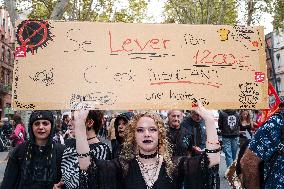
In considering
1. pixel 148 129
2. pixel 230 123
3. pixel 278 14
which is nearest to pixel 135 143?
pixel 148 129

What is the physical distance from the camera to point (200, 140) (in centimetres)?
732

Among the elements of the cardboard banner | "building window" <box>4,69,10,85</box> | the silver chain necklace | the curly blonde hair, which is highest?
"building window" <box>4,69,10,85</box>

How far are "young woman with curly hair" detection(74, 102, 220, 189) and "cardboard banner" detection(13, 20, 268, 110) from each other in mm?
189

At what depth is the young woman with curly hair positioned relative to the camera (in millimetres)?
3051

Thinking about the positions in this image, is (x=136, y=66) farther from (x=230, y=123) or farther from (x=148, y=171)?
(x=230, y=123)

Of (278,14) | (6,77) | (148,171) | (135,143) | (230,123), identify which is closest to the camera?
(148,171)

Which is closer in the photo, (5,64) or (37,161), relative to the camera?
(37,161)

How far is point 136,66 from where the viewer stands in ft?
11.1

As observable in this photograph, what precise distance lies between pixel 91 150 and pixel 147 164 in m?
0.87

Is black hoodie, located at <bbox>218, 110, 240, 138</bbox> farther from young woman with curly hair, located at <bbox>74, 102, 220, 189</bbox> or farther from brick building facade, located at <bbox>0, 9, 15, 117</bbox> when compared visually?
brick building facade, located at <bbox>0, 9, 15, 117</bbox>

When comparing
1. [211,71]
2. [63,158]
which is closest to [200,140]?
[63,158]

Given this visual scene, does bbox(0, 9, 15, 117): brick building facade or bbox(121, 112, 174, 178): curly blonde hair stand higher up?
bbox(0, 9, 15, 117): brick building facade

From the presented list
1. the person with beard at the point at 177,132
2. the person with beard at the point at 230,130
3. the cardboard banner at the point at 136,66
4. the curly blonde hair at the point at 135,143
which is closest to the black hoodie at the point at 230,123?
the person with beard at the point at 230,130

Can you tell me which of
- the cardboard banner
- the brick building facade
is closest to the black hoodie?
the cardboard banner
